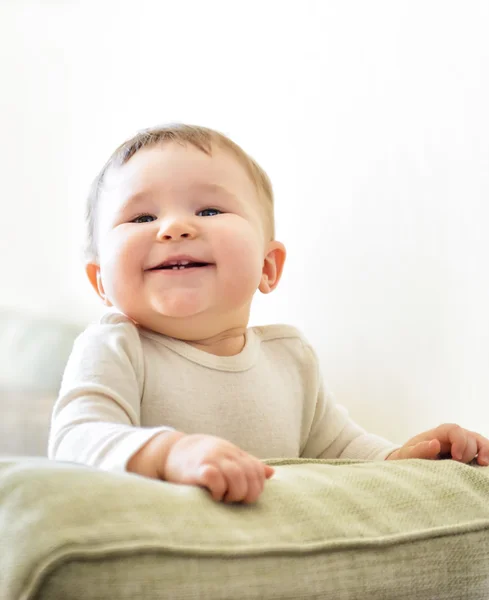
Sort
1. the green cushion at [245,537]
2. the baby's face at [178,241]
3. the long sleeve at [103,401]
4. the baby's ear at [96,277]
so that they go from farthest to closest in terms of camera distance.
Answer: the baby's ear at [96,277]
the baby's face at [178,241]
the long sleeve at [103,401]
the green cushion at [245,537]

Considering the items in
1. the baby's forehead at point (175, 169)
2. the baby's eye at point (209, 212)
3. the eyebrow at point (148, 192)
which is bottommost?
the baby's eye at point (209, 212)

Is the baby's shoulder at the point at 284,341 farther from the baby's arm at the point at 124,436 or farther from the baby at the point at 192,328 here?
the baby's arm at the point at 124,436

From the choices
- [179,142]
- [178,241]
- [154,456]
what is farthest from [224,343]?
[154,456]

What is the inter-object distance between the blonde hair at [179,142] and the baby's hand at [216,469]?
0.54 meters

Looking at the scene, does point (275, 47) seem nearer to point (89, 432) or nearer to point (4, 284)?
point (4, 284)

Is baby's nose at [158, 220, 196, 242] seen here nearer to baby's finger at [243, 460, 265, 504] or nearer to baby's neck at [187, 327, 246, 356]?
baby's neck at [187, 327, 246, 356]

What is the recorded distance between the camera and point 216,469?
2.12ft

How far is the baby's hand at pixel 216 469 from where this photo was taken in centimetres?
64

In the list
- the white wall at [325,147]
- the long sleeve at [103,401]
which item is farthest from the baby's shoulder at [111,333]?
the white wall at [325,147]

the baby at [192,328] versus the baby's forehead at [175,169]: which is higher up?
the baby's forehead at [175,169]

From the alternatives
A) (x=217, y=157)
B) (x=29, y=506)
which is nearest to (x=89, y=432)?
(x=29, y=506)

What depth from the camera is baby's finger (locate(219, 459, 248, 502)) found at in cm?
64

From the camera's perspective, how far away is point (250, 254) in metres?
1.10

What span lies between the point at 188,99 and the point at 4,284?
1.99 ft
